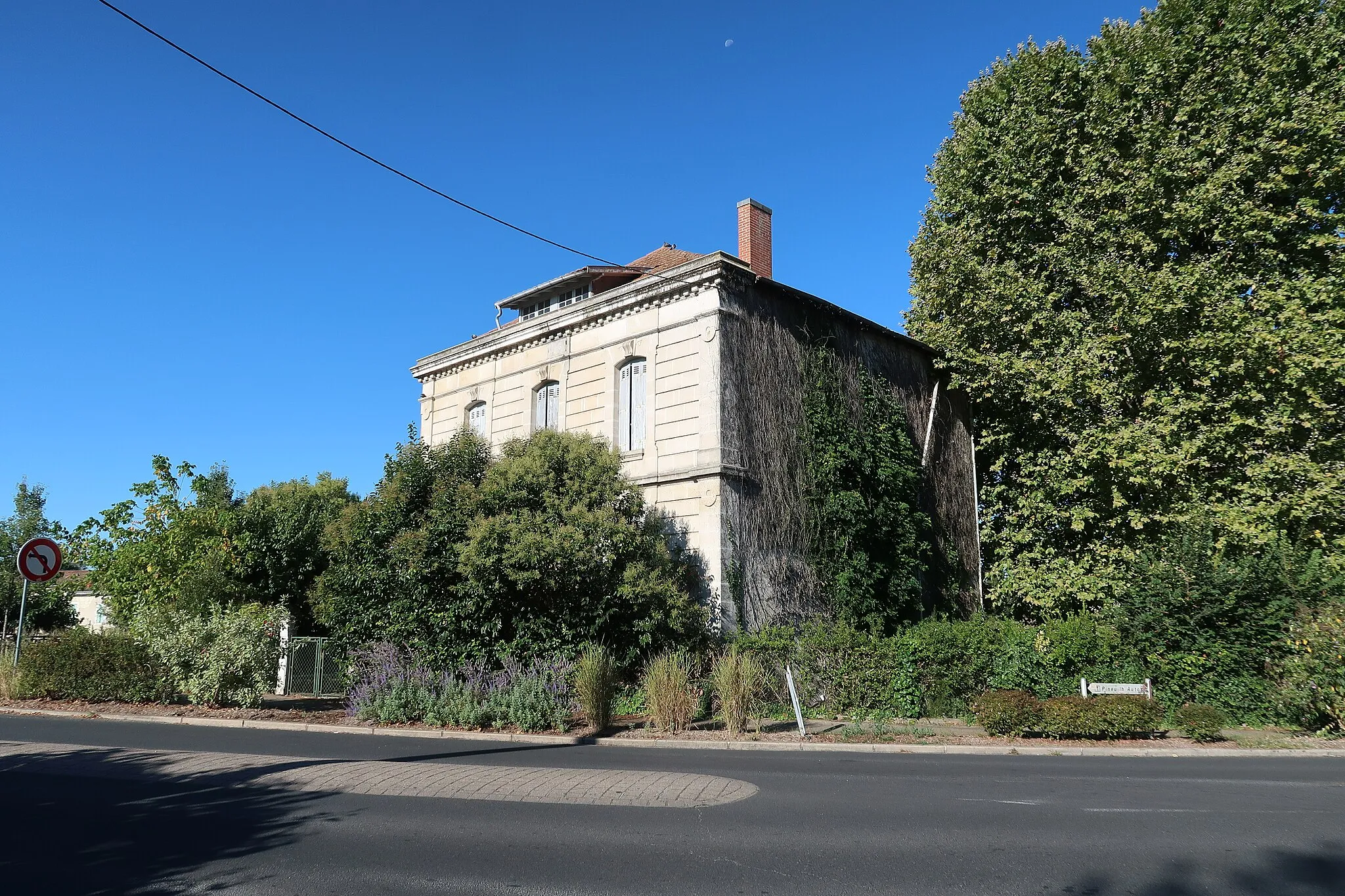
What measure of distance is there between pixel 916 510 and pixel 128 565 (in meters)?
19.7

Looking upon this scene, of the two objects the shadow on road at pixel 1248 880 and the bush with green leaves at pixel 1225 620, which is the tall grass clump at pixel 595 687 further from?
the shadow on road at pixel 1248 880

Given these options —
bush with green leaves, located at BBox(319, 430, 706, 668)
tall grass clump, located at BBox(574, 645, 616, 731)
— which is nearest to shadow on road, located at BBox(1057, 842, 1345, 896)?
tall grass clump, located at BBox(574, 645, 616, 731)

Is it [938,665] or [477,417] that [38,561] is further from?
[938,665]

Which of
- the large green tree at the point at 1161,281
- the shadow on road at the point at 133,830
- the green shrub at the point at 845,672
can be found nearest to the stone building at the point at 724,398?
the green shrub at the point at 845,672

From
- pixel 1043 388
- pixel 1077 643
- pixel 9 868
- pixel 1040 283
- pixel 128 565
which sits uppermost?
pixel 1040 283

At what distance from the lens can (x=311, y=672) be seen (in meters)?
22.7

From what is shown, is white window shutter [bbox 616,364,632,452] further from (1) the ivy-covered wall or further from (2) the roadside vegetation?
(1) the ivy-covered wall

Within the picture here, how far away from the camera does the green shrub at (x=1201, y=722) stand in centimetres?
1297

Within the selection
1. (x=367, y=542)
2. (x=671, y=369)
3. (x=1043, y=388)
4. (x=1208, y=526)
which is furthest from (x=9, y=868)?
(x=1043, y=388)

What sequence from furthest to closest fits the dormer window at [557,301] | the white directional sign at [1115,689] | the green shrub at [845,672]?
the dormer window at [557,301] < the green shrub at [845,672] < the white directional sign at [1115,689]

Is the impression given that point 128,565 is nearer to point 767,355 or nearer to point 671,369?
point 671,369

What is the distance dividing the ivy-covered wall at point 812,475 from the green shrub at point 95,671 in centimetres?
1134

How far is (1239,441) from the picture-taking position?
1809 cm

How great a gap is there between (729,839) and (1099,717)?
8.80 meters
